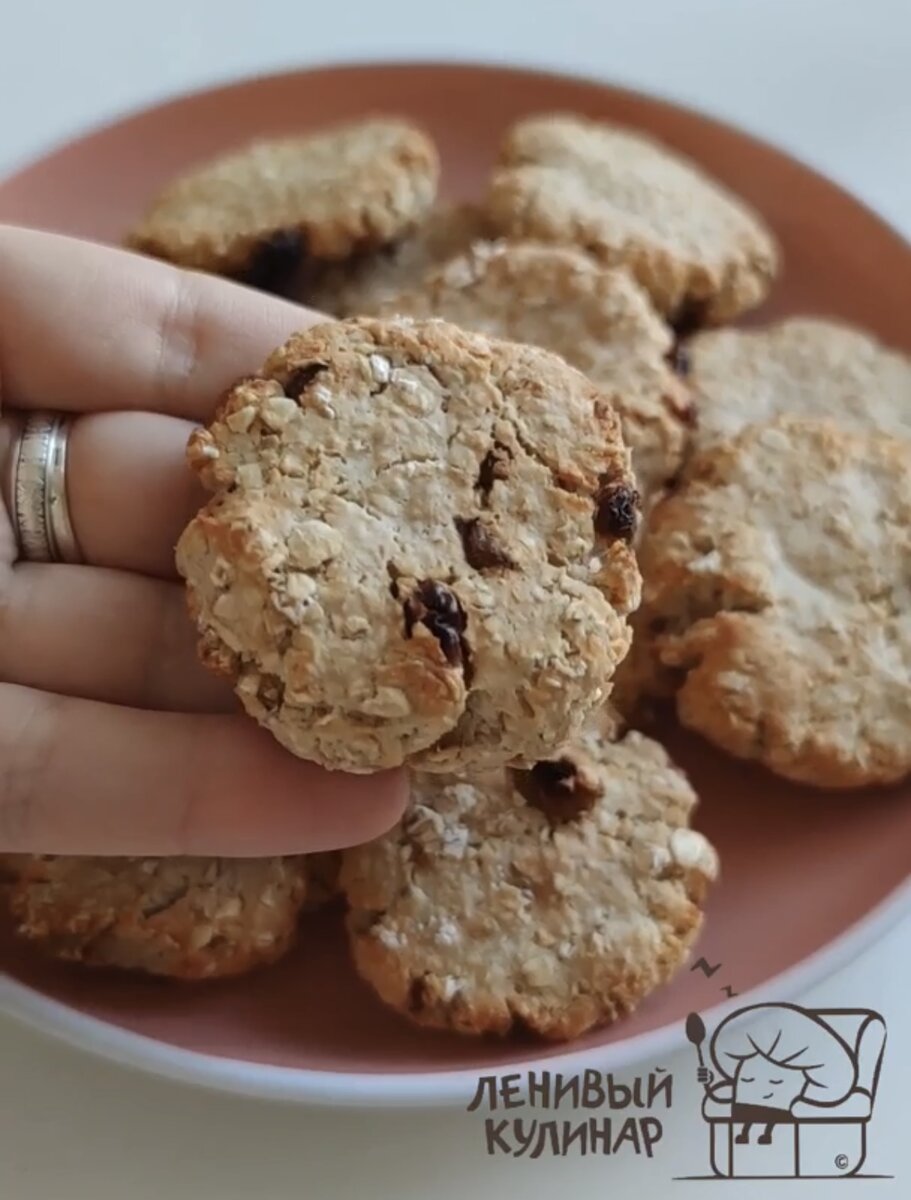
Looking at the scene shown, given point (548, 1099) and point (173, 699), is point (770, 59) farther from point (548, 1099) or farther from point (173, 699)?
point (548, 1099)

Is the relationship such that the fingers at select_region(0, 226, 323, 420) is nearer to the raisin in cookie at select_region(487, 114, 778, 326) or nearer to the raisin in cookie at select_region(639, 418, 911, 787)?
the raisin in cookie at select_region(487, 114, 778, 326)

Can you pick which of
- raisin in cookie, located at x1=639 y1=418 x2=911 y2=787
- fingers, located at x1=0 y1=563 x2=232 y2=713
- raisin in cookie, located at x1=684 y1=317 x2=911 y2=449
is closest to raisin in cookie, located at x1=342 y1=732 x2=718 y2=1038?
raisin in cookie, located at x1=639 y1=418 x2=911 y2=787

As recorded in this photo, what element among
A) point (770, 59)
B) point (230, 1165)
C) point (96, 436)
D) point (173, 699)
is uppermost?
point (770, 59)

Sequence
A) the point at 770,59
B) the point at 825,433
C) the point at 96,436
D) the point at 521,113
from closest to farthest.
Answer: the point at 96,436 → the point at 825,433 → the point at 521,113 → the point at 770,59

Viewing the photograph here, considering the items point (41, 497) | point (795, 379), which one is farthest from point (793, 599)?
point (41, 497)


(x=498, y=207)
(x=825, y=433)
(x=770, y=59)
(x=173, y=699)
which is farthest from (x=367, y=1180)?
(x=770, y=59)

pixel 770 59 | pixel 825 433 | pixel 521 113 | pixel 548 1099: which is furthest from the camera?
pixel 770 59

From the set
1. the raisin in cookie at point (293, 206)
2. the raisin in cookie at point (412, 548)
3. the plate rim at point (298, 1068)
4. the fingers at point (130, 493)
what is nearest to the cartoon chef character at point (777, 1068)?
the plate rim at point (298, 1068)

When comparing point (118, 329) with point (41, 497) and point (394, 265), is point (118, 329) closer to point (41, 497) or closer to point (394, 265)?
point (41, 497)
